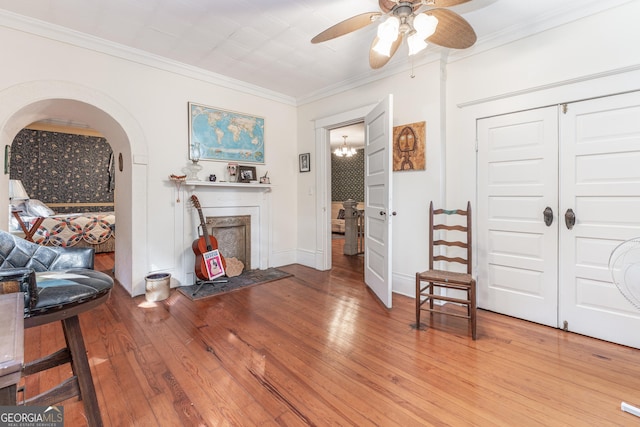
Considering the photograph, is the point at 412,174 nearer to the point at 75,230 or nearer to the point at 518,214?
the point at 518,214

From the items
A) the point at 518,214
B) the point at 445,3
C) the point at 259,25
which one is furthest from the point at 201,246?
the point at 518,214

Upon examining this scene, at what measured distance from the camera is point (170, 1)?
2.16 metres

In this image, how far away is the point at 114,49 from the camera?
9.16ft

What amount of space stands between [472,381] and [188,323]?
208 cm

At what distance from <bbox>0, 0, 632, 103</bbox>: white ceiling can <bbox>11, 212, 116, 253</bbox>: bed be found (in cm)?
309

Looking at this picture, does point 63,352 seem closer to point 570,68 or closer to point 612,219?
point 612,219

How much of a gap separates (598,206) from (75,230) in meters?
6.57

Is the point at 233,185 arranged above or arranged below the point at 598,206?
above

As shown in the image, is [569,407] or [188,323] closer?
[569,407]

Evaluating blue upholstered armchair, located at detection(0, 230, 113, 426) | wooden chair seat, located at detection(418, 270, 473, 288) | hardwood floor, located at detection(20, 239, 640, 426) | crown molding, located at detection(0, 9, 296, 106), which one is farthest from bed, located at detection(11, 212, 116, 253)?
wooden chair seat, located at detection(418, 270, 473, 288)

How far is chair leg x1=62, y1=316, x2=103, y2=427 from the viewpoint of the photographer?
115cm

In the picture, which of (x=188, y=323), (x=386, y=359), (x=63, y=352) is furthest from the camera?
(x=188, y=323)

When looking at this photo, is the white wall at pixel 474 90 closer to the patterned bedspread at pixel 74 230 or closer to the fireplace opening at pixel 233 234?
the fireplace opening at pixel 233 234

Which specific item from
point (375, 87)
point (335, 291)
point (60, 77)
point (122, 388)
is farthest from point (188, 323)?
point (375, 87)
